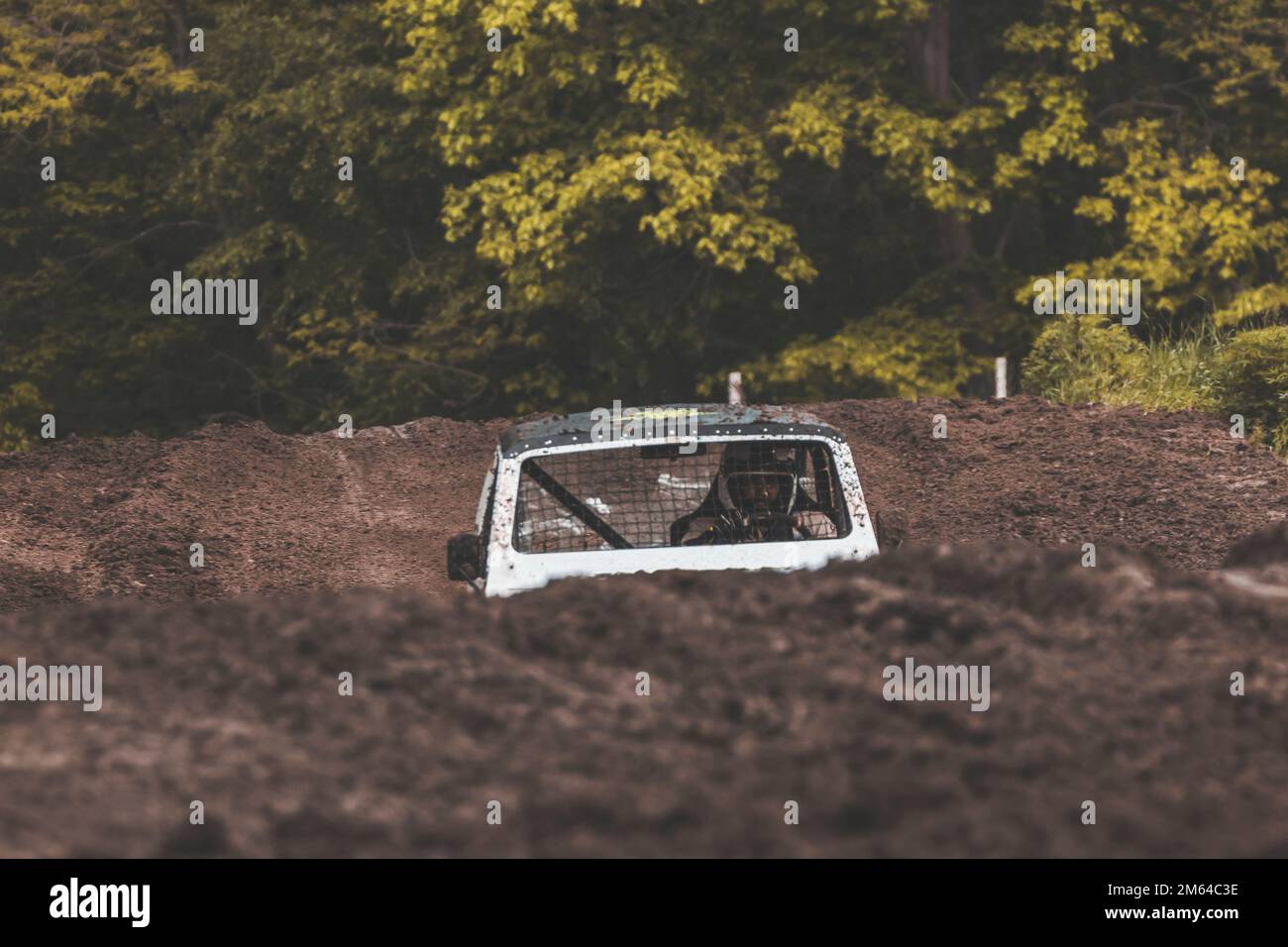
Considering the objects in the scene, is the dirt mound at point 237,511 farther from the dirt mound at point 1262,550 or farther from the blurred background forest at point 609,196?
the dirt mound at point 1262,550

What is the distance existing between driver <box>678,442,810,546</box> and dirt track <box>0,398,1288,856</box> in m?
0.96

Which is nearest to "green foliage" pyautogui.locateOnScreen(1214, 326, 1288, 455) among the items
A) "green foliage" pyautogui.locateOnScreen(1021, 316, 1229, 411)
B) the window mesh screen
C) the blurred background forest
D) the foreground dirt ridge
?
the foreground dirt ridge

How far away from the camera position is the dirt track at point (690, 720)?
4.41 metres

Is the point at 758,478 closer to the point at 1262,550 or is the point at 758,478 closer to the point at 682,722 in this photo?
the point at 1262,550

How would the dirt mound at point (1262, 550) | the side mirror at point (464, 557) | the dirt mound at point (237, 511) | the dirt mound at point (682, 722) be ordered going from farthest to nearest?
the dirt mound at point (237, 511)
the side mirror at point (464, 557)
the dirt mound at point (1262, 550)
the dirt mound at point (682, 722)

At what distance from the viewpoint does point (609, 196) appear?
2412cm

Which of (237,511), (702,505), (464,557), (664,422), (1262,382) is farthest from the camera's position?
(1262,382)

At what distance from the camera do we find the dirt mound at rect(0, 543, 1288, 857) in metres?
4.40

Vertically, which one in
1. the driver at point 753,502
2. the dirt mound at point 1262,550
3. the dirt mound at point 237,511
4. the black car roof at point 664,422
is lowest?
the dirt mound at point 237,511

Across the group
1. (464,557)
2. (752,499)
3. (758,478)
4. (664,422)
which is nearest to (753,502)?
(752,499)

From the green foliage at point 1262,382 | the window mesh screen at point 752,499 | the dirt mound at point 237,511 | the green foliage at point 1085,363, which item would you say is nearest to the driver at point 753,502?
the window mesh screen at point 752,499

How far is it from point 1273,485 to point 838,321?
14.7 meters

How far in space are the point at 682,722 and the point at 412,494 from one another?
13738 mm
